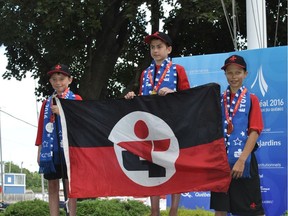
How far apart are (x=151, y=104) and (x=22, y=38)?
1239cm

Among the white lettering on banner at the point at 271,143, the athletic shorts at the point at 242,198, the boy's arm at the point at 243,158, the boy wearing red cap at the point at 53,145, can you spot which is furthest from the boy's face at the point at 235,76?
the white lettering on banner at the point at 271,143

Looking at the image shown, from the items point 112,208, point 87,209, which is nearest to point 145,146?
point 87,209

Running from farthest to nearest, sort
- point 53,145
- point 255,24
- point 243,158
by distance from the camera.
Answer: point 255,24 → point 53,145 → point 243,158

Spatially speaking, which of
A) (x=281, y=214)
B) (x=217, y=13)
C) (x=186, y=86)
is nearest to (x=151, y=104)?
(x=186, y=86)

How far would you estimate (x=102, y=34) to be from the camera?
17.0 metres

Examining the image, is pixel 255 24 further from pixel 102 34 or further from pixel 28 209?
pixel 102 34

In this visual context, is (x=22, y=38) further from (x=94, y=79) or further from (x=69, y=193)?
(x=69, y=193)

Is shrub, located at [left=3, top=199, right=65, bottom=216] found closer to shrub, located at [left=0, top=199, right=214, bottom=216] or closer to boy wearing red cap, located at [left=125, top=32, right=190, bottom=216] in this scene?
shrub, located at [left=0, top=199, right=214, bottom=216]

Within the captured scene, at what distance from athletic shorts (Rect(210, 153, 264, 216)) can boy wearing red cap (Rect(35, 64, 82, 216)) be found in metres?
1.42

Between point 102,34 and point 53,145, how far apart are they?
1204cm

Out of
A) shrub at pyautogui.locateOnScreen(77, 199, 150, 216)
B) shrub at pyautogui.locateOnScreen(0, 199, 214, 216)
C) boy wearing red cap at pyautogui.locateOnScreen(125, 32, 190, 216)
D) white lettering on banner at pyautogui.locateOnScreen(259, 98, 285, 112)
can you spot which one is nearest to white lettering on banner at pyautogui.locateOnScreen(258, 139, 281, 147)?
white lettering on banner at pyautogui.locateOnScreen(259, 98, 285, 112)

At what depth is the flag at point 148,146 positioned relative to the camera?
4.58 metres

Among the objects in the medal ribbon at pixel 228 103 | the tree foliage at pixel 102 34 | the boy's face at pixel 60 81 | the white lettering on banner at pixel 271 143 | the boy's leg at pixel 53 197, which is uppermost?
the tree foliage at pixel 102 34

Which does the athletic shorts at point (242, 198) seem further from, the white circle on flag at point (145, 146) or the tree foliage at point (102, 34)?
the tree foliage at point (102, 34)
